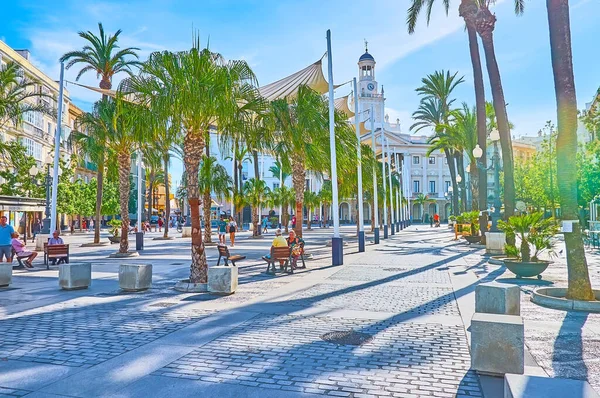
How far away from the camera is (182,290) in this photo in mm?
10602

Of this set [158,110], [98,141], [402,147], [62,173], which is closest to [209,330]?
[158,110]

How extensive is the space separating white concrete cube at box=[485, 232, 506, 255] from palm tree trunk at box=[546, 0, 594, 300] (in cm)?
965

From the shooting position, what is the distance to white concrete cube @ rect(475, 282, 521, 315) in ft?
22.3

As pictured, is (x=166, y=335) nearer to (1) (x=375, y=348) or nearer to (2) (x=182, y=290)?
(1) (x=375, y=348)

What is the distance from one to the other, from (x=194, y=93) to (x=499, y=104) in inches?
554

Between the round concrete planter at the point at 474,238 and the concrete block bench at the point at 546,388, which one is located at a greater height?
the round concrete planter at the point at 474,238

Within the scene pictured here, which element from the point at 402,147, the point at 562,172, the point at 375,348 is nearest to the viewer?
the point at 375,348

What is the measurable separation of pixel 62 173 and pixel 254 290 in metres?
36.3

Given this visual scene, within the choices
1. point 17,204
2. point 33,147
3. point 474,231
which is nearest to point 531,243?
point 474,231

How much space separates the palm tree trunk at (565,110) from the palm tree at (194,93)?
23.0 ft

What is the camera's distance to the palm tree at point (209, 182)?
23953 millimetres

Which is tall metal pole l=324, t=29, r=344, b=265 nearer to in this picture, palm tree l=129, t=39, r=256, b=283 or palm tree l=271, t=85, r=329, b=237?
palm tree l=271, t=85, r=329, b=237

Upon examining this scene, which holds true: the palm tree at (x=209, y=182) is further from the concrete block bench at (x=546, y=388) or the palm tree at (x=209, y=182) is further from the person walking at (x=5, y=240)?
the concrete block bench at (x=546, y=388)

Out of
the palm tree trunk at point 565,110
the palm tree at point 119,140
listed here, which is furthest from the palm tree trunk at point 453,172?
the palm tree trunk at point 565,110
